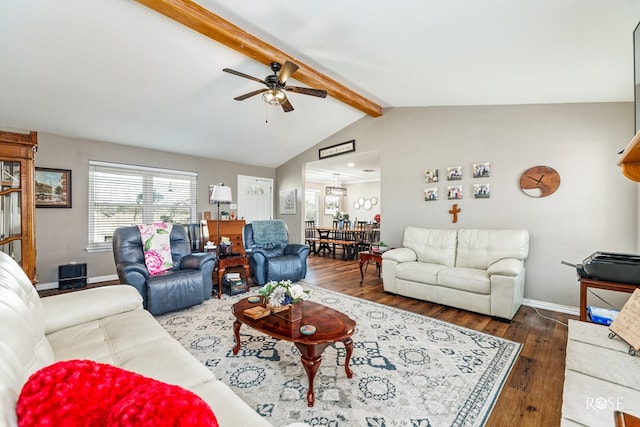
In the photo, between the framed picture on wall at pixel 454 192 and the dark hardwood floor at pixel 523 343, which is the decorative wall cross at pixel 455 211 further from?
the dark hardwood floor at pixel 523 343

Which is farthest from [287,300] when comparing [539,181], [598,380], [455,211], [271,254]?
[539,181]

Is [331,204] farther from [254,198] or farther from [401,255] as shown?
[401,255]

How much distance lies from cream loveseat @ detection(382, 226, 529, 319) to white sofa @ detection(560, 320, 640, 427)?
1464 mm

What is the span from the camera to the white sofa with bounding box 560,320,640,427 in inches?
37.9

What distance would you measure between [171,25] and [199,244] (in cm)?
289

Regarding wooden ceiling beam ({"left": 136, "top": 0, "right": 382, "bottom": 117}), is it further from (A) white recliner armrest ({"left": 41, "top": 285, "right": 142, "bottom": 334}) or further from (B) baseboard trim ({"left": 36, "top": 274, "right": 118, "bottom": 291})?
(B) baseboard trim ({"left": 36, "top": 274, "right": 118, "bottom": 291})

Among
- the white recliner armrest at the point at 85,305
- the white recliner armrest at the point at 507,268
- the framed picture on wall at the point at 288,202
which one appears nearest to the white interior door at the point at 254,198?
the framed picture on wall at the point at 288,202

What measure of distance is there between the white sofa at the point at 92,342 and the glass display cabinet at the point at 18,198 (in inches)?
37.8

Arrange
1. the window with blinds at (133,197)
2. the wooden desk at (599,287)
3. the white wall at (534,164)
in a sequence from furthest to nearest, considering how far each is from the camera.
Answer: the window with blinds at (133,197) < the white wall at (534,164) < the wooden desk at (599,287)

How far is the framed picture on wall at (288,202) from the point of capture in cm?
669

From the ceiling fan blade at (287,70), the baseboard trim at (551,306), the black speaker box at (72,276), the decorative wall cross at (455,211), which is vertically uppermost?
the ceiling fan blade at (287,70)

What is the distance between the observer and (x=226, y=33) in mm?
2604

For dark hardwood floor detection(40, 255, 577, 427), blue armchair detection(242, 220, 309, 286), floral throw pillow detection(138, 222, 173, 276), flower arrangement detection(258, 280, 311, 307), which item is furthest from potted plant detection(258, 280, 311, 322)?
blue armchair detection(242, 220, 309, 286)

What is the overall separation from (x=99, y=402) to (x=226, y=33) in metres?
2.99
